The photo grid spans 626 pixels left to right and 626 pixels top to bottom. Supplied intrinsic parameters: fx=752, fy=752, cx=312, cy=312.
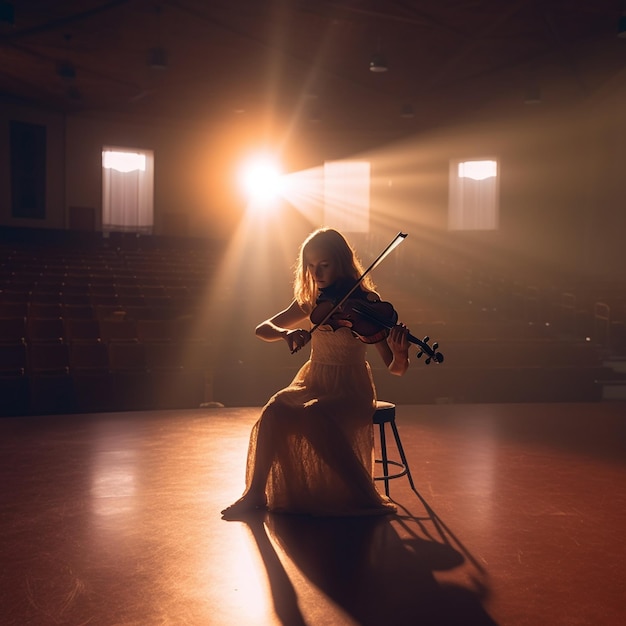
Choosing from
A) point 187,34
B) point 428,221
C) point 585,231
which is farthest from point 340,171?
point 187,34

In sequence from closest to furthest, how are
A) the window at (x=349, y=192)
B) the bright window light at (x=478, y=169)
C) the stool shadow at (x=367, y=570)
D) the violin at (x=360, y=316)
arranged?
the stool shadow at (x=367, y=570) < the violin at (x=360, y=316) < the bright window light at (x=478, y=169) < the window at (x=349, y=192)

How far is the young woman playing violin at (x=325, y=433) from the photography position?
265 cm

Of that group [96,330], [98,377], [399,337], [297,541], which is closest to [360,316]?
[399,337]

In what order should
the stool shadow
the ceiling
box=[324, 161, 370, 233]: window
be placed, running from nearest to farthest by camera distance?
1. the stool shadow
2. the ceiling
3. box=[324, 161, 370, 233]: window

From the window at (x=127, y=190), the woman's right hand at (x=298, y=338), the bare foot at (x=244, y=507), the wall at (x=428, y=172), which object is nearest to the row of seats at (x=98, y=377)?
the bare foot at (x=244, y=507)

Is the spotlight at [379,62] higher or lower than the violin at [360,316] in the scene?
higher

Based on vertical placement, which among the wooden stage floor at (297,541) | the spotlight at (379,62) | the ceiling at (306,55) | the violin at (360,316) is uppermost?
the ceiling at (306,55)

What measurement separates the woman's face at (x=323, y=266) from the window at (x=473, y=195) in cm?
1185

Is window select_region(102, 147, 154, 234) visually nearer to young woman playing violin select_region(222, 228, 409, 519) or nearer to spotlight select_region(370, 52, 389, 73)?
spotlight select_region(370, 52, 389, 73)

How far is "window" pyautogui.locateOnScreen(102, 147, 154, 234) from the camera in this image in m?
14.1

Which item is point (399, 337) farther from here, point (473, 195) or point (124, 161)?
point (124, 161)

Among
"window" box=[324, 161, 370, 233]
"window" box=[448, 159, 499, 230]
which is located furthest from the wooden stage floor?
"window" box=[324, 161, 370, 233]

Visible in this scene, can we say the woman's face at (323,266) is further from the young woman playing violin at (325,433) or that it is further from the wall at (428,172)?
the wall at (428,172)

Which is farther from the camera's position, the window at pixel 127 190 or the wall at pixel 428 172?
the window at pixel 127 190
